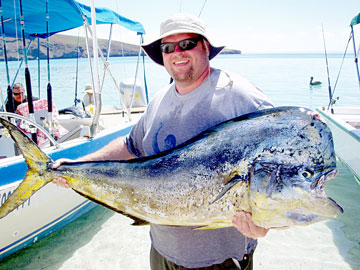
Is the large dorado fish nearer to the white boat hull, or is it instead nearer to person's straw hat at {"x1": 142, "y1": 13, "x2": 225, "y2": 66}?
person's straw hat at {"x1": 142, "y1": 13, "x2": 225, "y2": 66}

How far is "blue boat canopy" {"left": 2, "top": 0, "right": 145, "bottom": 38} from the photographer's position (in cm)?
505

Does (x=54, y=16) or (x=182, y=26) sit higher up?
(x=54, y=16)

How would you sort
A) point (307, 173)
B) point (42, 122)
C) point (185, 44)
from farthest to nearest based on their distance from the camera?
point (42, 122)
point (185, 44)
point (307, 173)

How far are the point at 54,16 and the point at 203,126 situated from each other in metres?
6.07

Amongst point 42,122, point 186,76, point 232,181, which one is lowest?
point 42,122

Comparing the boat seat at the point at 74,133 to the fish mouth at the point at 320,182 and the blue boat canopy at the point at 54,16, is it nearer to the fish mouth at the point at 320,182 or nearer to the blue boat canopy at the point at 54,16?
the blue boat canopy at the point at 54,16

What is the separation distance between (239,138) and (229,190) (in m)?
0.23

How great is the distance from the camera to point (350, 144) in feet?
18.8

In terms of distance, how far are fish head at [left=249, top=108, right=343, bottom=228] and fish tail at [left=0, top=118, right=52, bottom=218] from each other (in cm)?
116

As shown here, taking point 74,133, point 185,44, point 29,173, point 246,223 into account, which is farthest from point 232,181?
point 74,133

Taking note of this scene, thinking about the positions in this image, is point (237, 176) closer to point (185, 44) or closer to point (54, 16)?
point (185, 44)

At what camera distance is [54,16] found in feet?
A: 21.4

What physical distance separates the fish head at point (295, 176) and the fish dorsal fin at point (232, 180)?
1.5 inches

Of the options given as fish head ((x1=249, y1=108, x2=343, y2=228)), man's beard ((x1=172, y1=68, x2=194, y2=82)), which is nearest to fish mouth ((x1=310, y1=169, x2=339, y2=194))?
fish head ((x1=249, y1=108, x2=343, y2=228))
